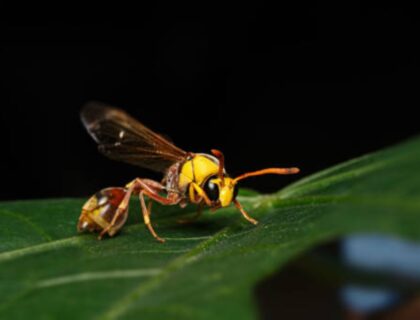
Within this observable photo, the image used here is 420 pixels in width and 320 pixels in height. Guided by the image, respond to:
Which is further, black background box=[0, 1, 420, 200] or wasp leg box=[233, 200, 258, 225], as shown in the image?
black background box=[0, 1, 420, 200]

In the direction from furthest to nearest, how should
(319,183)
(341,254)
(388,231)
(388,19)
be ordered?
(388,19) < (341,254) < (319,183) < (388,231)

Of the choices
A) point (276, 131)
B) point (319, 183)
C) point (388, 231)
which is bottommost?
point (276, 131)

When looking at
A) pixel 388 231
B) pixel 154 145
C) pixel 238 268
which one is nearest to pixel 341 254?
pixel 154 145

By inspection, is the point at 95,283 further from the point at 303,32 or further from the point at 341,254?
the point at 303,32

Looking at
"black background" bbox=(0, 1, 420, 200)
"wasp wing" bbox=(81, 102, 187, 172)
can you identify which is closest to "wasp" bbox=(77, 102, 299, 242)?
"wasp wing" bbox=(81, 102, 187, 172)

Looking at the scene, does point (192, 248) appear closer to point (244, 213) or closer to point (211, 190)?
point (244, 213)

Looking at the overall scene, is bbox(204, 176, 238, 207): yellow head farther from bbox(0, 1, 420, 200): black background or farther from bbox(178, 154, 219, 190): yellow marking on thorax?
bbox(0, 1, 420, 200): black background

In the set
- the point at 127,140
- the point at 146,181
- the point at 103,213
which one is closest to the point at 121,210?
the point at 103,213

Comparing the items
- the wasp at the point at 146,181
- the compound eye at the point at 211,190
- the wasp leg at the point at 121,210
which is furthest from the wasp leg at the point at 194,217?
the wasp leg at the point at 121,210
